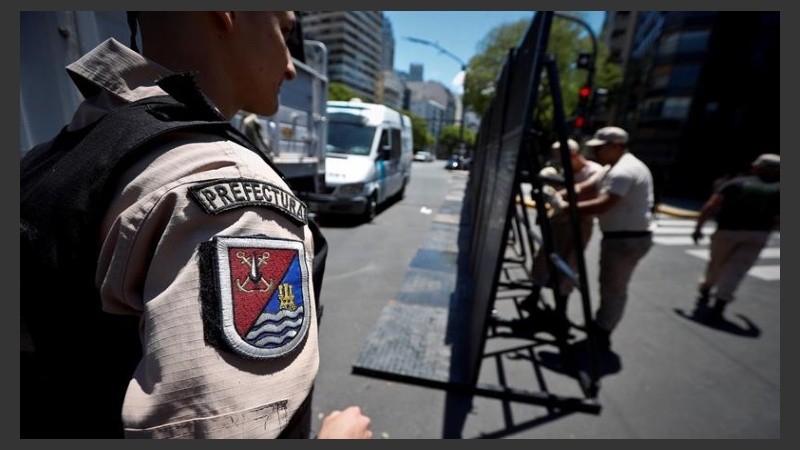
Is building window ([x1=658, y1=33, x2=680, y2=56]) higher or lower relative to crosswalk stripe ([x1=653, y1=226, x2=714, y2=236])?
higher

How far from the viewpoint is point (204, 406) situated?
20.6 inches

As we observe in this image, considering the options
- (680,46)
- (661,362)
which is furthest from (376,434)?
(680,46)

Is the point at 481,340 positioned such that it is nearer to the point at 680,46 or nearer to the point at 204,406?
the point at 204,406

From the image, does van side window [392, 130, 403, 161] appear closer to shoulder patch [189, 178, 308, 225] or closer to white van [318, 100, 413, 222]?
white van [318, 100, 413, 222]

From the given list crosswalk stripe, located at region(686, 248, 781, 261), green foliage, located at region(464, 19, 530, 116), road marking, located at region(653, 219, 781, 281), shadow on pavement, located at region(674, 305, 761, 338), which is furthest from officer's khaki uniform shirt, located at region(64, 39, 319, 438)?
green foliage, located at region(464, 19, 530, 116)

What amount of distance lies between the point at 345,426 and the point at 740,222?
17.2 feet

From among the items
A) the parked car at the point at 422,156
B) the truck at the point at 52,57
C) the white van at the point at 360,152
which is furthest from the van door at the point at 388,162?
the parked car at the point at 422,156

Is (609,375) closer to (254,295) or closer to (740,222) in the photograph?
(740,222)

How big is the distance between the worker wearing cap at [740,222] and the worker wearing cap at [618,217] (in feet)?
5.56

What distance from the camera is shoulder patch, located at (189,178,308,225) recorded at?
0.57m

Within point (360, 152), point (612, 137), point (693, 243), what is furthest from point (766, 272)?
point (360, 152)

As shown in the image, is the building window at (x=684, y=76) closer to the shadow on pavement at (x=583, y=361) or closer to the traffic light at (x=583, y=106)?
the traffic light at (x=583, y=106)

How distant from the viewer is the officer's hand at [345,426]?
83 cm

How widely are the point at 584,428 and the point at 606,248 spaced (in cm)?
165
